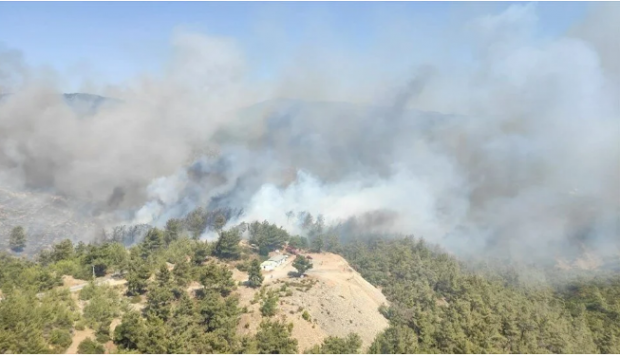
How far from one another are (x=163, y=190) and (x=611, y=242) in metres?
111

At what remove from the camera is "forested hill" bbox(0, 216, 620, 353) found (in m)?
30.3

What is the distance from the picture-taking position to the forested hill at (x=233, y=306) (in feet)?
99.3

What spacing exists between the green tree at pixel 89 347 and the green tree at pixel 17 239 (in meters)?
56.8

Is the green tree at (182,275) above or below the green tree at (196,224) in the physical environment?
below

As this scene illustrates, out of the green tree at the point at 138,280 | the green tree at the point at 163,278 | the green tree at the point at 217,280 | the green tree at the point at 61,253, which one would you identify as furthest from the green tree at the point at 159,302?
the green tree at the point at 61,253

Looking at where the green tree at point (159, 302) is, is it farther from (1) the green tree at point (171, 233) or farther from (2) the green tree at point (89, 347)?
(1) the green tree at point (171, 233)

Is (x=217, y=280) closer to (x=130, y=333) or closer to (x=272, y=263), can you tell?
(x=130, y=333)

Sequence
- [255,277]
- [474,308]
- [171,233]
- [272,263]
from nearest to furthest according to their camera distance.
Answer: [255,277] < [474,308] < [272,263] < [171,233]

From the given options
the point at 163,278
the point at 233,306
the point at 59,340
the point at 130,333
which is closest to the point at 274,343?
the point at 233,306

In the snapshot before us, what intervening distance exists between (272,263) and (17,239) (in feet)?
163

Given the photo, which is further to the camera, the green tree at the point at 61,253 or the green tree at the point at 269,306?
the green tree at the point at 61,253

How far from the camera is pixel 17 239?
7356 cm

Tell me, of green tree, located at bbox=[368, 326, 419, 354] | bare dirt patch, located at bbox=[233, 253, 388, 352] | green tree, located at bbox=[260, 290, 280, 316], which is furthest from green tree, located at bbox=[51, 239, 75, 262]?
green tree, located at bbox=[368, 326, 419, 354]

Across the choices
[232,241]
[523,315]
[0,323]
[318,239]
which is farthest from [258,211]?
[0,323]
